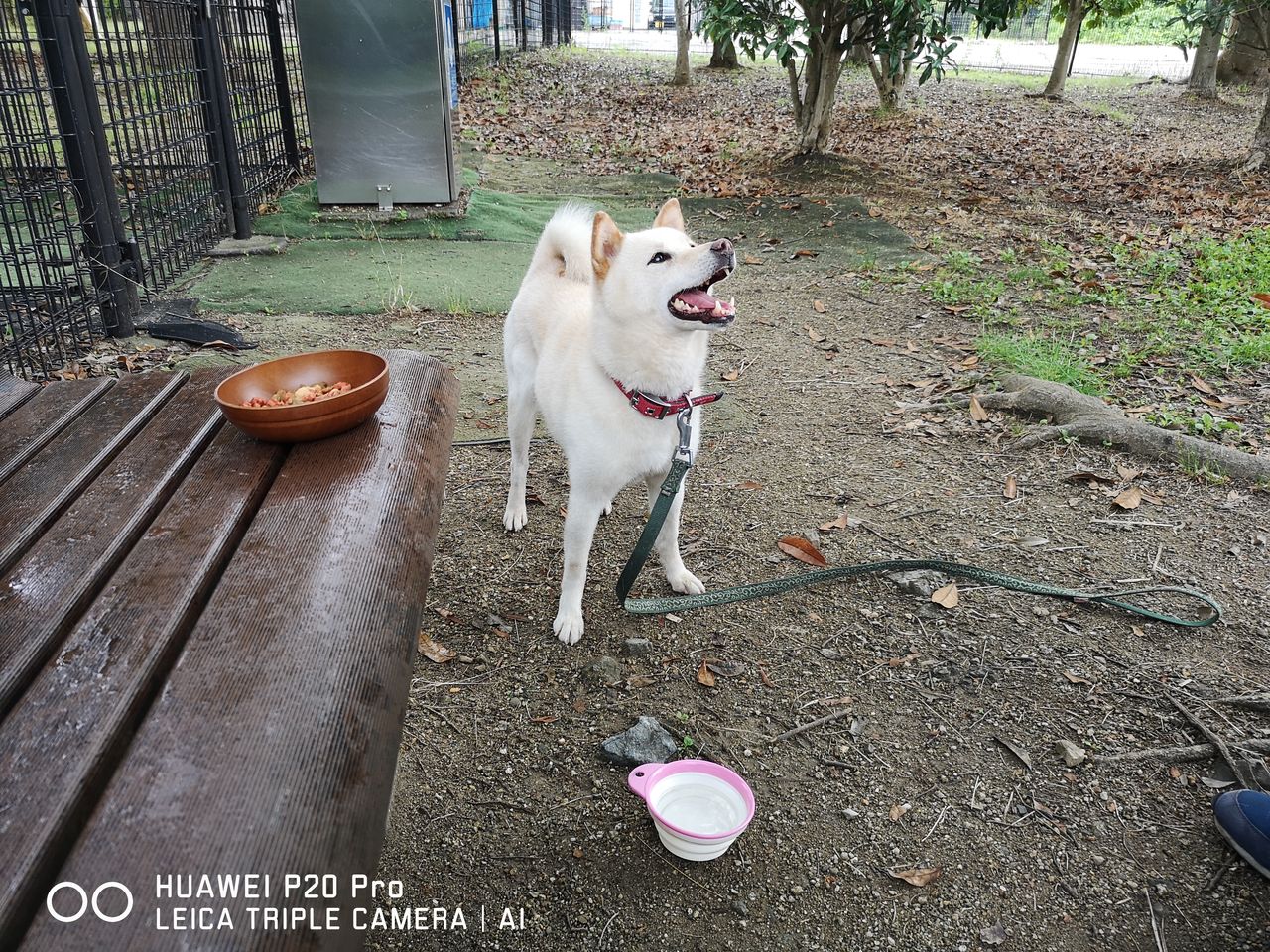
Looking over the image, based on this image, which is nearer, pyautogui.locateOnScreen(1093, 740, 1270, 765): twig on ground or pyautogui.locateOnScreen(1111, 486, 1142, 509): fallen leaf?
pyautogui.locateOnScreen(1093, 740, 1270, 765): twig on ground

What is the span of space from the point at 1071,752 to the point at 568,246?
2.20m

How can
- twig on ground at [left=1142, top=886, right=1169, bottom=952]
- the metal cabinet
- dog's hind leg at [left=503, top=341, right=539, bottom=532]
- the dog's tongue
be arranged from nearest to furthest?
twig on ground at [left=1142, top=886, right=1169, bottom=952]
the dog's tongue
dog's hind leg at [left=503, top=341, right=539, bottom=532]
the metal cabinet

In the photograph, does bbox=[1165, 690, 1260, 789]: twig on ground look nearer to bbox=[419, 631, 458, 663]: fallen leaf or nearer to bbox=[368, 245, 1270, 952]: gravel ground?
bbox=[368, 245, 1270, 952]: gravel ground

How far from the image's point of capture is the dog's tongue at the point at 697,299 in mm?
2160

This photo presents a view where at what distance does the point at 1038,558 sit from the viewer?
282 centimetres

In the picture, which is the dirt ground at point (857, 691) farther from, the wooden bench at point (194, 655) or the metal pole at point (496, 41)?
the metal pole at point (496, 41)

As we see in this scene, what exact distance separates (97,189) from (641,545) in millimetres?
4139

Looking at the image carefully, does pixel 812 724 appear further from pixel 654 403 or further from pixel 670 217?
pixel 670 217

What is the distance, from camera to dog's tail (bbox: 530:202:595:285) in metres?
2.70

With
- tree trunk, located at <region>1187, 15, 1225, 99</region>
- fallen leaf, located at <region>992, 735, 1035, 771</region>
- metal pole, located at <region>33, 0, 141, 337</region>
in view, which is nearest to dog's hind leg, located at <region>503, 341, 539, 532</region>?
fallen leaf, located at <region>992, 735, 1035, 771</region>

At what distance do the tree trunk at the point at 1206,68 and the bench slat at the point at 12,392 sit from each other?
754 inches

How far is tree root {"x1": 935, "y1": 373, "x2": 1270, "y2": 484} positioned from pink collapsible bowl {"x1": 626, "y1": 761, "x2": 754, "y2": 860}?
242 cm

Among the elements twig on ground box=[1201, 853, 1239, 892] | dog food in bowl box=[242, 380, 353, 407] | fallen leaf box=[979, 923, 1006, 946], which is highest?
dog food in bowl box=[242, 380, 353, 407]

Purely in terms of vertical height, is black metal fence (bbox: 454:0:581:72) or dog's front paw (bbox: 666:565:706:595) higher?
black metal fence (bbox: 454:0:581:72)
